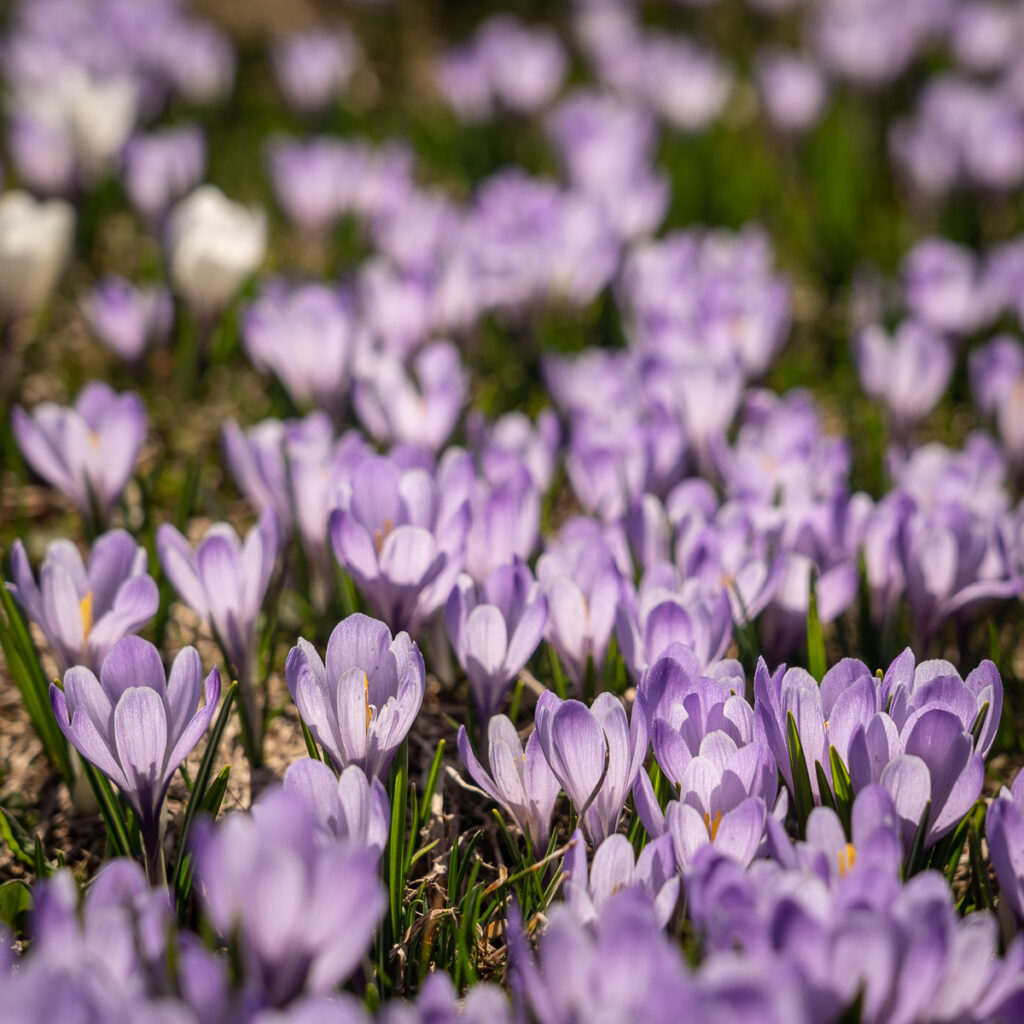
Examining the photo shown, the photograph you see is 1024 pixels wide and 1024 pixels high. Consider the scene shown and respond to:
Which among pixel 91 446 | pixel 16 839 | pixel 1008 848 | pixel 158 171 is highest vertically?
pixel 158 171

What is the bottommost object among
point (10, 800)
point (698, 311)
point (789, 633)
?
point (10, 800)

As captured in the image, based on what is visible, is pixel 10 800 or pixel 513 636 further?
pixel 10 800

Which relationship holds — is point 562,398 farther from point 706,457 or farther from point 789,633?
point 789,633

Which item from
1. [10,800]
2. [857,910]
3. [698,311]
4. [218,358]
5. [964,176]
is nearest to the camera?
[857,910]

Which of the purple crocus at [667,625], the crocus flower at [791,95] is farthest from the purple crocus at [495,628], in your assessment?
the crocus flower at [791,95]

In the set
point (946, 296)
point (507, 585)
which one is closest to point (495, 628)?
point (507, 585)

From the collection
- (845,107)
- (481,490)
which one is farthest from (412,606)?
(845,107)

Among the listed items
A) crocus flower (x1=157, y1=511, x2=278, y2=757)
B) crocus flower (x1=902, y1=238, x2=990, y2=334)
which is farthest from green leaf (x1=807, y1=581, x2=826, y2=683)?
crocus flower (x1=902, y1=238, x2=990, y2=334)

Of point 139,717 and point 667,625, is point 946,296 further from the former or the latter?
point 139,717
